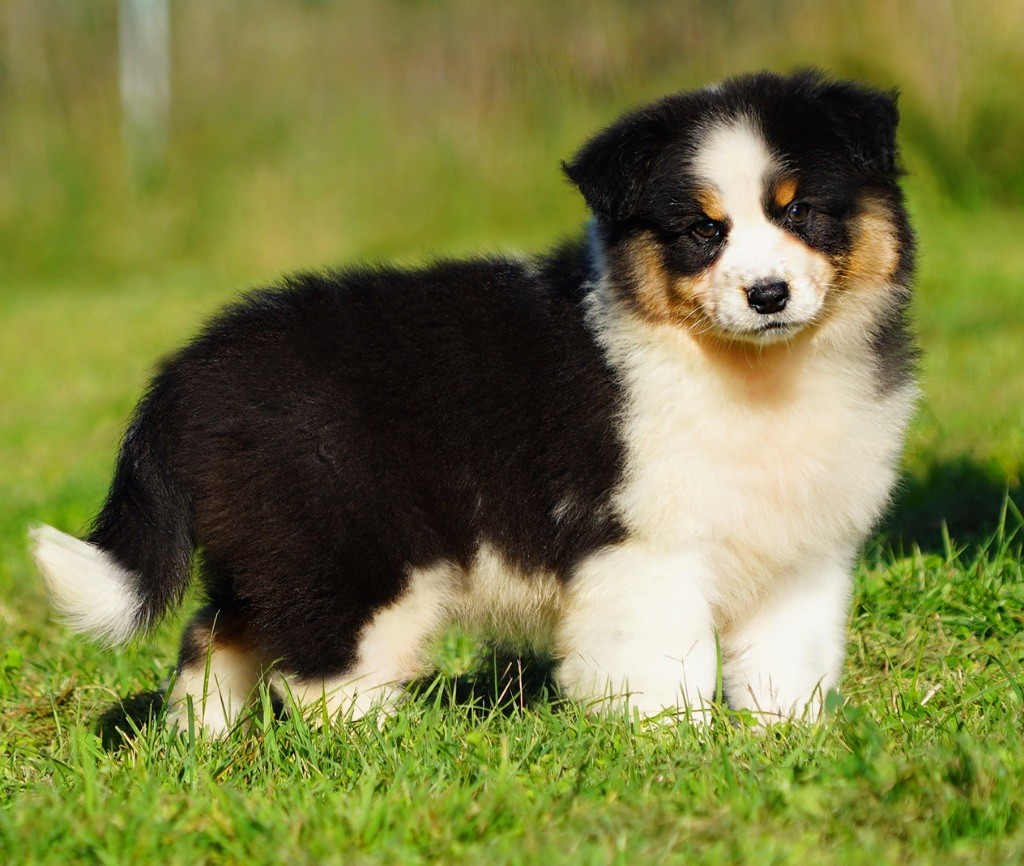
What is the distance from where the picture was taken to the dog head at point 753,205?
136 inches

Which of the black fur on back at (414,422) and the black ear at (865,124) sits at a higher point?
the black ear at (865,124)

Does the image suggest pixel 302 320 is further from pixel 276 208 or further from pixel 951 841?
pixel 276 208

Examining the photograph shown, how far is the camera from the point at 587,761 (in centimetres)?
301

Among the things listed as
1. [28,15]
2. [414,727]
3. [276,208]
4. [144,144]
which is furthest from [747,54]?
[414,727]

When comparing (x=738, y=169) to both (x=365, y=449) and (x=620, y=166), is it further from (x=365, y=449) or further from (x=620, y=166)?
(x=365, y=449)

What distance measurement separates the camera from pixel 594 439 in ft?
11.9

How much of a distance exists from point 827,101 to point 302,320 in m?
1.52

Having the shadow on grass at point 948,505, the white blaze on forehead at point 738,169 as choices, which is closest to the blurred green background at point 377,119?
the shadow on grass at point 948,505

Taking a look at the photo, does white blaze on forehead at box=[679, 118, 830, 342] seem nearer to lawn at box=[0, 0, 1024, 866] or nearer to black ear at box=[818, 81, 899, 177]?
black ear at box=[818, 81, 899, 177]

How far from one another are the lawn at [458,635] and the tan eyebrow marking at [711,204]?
4.14ft

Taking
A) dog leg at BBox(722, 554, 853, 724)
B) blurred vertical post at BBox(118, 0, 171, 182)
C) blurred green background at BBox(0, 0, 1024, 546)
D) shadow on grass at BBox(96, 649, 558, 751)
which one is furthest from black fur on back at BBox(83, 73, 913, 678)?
blurred vertical post at BBox(118, 0, 171, 182)

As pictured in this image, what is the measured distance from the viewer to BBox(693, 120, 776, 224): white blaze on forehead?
351cm

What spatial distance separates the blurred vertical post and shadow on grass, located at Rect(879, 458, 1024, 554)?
32.6 feet

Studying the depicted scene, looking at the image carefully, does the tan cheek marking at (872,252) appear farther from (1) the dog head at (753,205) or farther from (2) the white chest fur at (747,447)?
(2) the white chest fur at (747,447)
